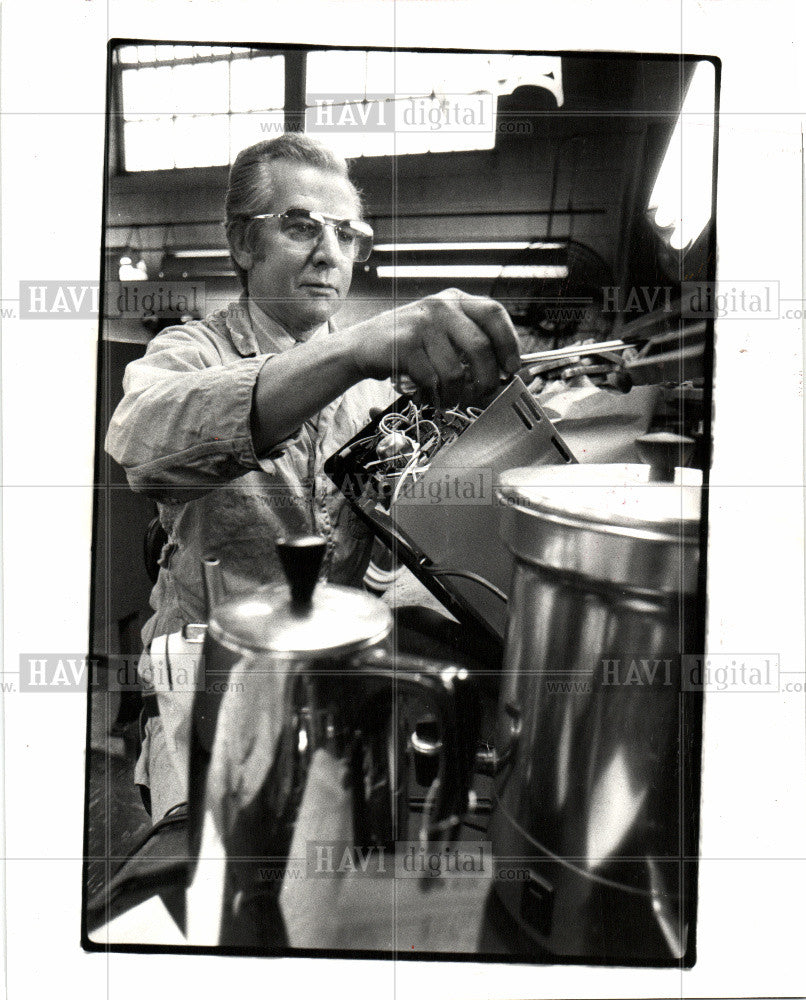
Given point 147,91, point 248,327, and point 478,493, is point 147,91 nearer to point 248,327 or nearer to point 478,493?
point 248,327

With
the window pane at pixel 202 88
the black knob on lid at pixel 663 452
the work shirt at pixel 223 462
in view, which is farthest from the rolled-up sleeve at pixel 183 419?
the black knob on lid at pixel 663 452

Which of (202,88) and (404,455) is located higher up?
(202,88)

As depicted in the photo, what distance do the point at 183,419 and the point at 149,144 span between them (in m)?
0.28

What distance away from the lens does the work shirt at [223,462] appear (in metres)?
0.70

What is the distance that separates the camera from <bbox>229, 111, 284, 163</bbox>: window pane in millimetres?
718

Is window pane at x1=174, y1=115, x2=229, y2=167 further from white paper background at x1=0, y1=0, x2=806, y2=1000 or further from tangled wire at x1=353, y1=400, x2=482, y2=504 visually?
tangled wire at x1=353, y1=400, x2=482, y2=504

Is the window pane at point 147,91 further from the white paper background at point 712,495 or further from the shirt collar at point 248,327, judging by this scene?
the shirt collar at point 248,327

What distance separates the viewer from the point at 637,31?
73 centimetres

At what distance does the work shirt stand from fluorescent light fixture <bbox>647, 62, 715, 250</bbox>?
0.34 metres

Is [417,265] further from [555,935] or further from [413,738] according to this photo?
[555,935]

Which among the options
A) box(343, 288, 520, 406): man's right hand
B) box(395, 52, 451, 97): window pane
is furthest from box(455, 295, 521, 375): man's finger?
box(395, 52, 451, 97): window pane

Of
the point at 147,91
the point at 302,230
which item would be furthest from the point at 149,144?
the point at 302,230

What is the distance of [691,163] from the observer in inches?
28.9

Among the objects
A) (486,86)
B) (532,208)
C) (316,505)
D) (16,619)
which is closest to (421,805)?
(316,505)
